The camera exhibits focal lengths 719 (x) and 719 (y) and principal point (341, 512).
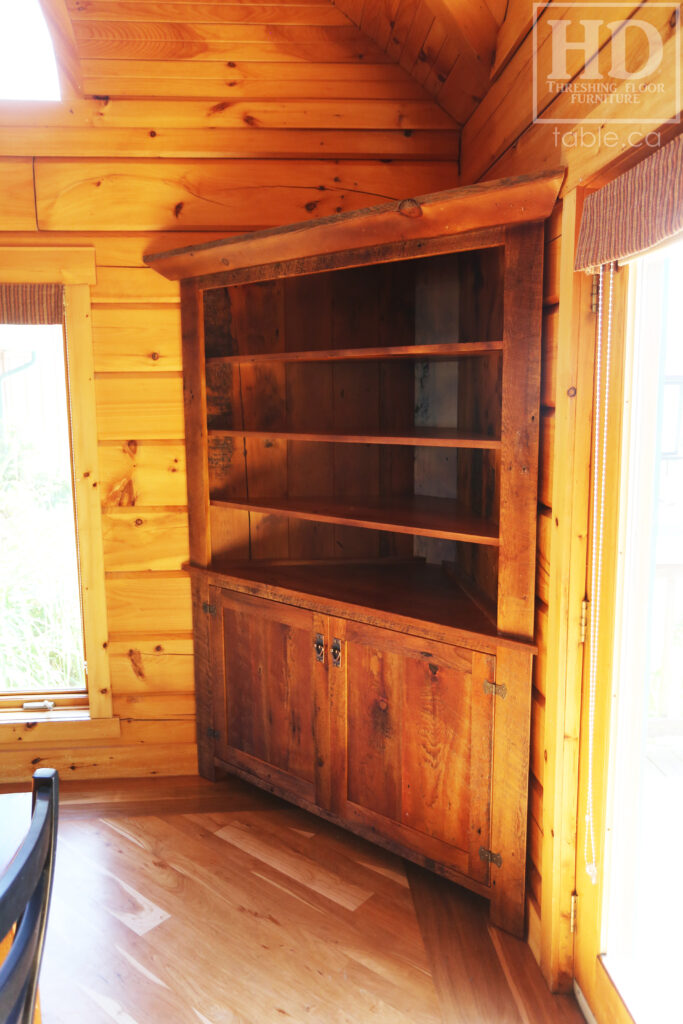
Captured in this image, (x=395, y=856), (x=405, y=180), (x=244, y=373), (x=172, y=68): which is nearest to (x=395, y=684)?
(x=395, y=856)

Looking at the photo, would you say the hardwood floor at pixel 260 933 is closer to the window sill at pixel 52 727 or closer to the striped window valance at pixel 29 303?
the window sill at pixel 52 727

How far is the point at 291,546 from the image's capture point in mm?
2902

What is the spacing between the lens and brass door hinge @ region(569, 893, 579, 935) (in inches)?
73.0

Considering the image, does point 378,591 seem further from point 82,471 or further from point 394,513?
point 82,471

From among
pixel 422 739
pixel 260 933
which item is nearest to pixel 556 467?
pixel 422 739

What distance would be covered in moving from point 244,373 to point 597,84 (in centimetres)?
158

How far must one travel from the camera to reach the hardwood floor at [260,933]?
1.85 m

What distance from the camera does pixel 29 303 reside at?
270cm

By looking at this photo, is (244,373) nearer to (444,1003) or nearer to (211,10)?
(211,10)

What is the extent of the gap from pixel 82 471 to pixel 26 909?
2133mm

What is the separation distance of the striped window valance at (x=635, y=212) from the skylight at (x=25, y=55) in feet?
6.93

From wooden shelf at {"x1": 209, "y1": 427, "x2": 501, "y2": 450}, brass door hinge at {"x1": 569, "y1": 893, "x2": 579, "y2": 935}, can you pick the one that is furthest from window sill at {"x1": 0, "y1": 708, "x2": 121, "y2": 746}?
brass door hinge at {"x1": 569, "y1": 893, "x2": 579, "y2": 935}

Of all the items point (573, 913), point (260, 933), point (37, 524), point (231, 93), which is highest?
point (231, 93)

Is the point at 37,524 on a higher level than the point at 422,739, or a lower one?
higher
